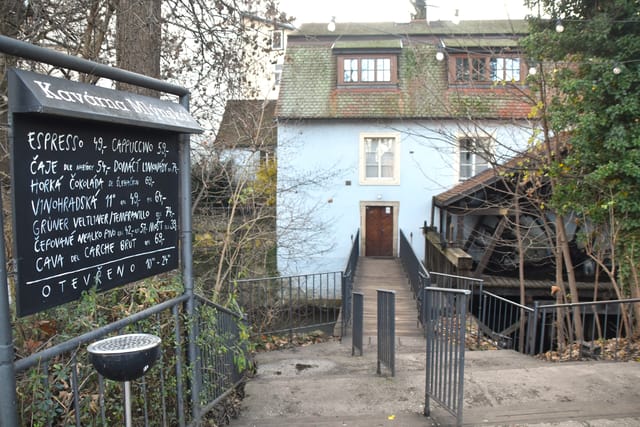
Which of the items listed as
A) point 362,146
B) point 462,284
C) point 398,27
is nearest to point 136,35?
point 462,284

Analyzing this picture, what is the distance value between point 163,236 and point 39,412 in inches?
46.6

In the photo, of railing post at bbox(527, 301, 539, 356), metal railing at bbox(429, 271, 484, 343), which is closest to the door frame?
metal railing at bbox(429, 271, 484, 343)

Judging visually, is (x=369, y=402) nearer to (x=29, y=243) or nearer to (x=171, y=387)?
(x=171, y=387)

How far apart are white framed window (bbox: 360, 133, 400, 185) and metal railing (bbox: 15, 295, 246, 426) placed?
15575 mm

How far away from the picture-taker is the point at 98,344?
94.5 inches

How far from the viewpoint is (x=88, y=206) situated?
8.33ft

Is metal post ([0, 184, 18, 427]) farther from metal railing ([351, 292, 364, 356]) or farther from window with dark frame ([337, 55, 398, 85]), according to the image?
window with dark frame ([337, 55, 398, 85])

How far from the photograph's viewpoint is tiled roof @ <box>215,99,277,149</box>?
382 inches

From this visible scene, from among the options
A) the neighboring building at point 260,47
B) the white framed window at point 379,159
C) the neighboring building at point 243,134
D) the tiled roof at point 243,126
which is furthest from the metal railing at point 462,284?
the white framed window at point 379,159

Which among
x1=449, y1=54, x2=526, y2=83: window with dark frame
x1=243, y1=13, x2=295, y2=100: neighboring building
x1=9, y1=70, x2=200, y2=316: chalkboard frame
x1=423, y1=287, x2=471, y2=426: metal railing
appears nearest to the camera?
x1=9, y1=70, x2=200, y2=316: chalkboard frame

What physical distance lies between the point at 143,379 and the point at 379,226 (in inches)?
681

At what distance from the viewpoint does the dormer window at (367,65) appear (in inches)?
767

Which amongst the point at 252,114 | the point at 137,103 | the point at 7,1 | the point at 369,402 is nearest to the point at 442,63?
the point at 252,114

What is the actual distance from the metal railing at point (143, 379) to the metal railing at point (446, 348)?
169cm
